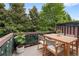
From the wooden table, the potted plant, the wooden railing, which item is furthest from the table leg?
the wooden railing

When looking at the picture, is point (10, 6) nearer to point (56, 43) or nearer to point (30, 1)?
point (30, 1)

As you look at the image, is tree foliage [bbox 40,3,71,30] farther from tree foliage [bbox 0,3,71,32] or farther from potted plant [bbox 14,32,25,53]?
potted plant [bbox 14,32,25,53]

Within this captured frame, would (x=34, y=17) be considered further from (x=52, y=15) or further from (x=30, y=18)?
(x=52, y=15)

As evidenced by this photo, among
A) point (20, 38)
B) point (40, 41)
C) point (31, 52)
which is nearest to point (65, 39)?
point (40, 41)

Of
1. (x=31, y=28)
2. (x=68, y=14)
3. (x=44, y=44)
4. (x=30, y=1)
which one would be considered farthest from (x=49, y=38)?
(x=30, y=1)

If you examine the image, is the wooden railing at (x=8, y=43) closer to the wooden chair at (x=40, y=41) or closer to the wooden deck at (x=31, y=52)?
the wooden deck at (x=31, y=52)

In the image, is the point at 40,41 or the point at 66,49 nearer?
the point at 66,49

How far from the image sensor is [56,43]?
236cm

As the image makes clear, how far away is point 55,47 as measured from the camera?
2367 millimetres

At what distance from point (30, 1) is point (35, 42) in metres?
0.68

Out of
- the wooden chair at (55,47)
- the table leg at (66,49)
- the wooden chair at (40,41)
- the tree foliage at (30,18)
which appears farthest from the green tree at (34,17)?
the table leg at (66,49)

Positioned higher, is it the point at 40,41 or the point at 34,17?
the point at 34,17

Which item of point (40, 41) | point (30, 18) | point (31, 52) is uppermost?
point (30, 18)

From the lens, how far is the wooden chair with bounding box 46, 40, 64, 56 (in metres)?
2.34
